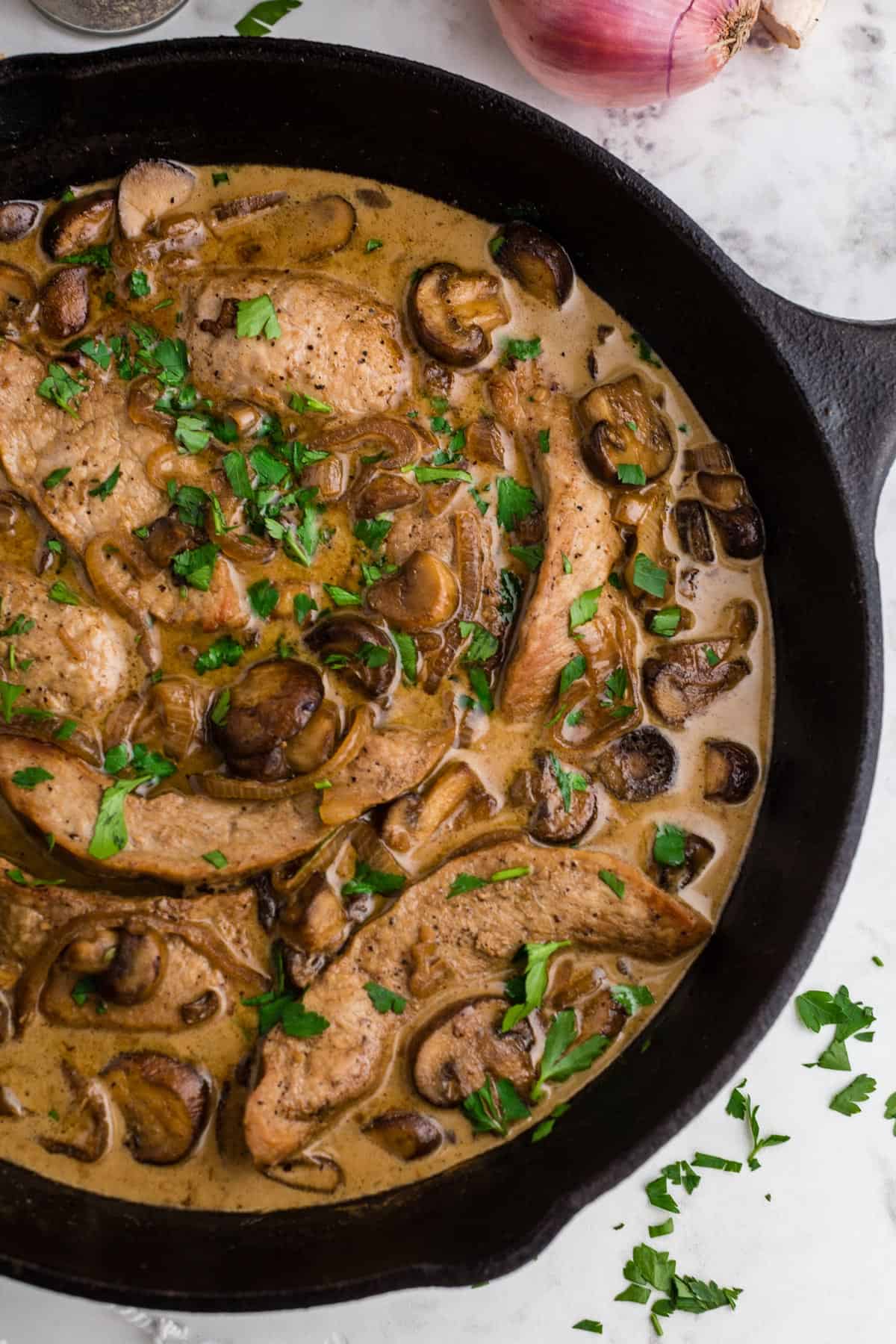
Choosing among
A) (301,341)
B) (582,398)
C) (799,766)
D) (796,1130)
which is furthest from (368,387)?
→ (796,1130)

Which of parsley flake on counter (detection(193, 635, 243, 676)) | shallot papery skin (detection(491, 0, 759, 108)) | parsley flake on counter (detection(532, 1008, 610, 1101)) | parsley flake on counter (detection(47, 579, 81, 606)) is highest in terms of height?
shallot papery skin (detection(491, 0, 759, 108))

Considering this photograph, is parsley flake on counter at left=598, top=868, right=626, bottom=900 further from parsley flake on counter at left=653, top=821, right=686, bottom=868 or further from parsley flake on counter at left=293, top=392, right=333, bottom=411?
parsley flake on counter at left=293, top=392, right=333, bottom=411

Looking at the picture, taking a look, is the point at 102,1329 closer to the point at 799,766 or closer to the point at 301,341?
the point at 799,766

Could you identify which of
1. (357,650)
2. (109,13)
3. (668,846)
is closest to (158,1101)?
(357,650)

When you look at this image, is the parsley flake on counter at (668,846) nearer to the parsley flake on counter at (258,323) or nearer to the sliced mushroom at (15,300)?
the parsley flake on counter at (258,323)

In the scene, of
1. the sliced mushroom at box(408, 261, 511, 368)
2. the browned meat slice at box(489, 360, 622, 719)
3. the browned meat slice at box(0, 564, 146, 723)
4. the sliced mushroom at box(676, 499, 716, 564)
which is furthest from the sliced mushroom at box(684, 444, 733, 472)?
the browned meat slice at box(0, 564, 146, 723)

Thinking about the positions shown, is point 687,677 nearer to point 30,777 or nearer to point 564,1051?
point 564,1051

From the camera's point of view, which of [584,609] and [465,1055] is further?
[584,609]
